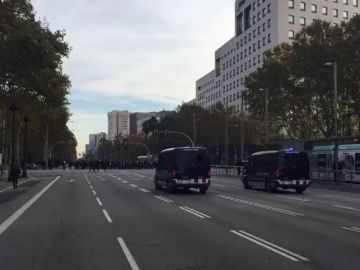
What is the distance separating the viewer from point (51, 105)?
44.7 meters

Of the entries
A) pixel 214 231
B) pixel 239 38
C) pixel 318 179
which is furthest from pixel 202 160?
pixel 239 38

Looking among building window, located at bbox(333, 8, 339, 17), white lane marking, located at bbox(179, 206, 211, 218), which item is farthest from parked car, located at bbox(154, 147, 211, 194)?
building window, located at bbox(333, 8, 339, 17)

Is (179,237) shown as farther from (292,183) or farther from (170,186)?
(292,183)

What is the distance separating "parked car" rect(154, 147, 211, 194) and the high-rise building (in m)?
84.7

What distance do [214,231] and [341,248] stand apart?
3644mm

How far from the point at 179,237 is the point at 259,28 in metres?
119

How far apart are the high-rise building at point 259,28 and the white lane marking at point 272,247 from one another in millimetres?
102366

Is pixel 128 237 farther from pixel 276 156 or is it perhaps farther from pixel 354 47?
pixel 354 47

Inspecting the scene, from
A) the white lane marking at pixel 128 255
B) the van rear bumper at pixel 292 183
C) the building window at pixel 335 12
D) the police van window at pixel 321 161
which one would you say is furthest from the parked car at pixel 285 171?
the building window at pixel 335 12

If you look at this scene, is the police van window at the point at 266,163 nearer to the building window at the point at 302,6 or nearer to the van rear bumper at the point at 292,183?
the van rear bumper at the point at 292,183

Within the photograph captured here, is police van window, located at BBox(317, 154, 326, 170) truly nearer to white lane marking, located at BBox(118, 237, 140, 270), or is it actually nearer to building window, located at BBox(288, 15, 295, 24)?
white lane marking, located at BBox(118, 237, 140, 270)

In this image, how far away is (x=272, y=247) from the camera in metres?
11.9

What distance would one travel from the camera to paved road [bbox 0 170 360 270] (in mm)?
10164

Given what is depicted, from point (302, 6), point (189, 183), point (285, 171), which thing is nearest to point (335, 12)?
point (302, 6)
